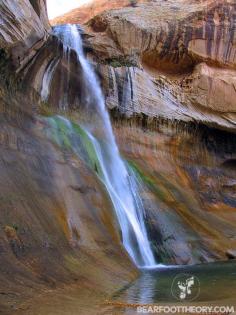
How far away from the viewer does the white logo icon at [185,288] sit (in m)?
8.28

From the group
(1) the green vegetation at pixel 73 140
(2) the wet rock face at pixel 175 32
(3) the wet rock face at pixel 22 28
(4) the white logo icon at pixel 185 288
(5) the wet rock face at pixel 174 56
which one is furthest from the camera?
(2) the wet rock face at pixel 175 32

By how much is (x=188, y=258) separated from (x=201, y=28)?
17.5 metres

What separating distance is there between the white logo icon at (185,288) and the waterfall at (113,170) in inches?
136

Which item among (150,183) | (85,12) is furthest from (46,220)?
(85,12)

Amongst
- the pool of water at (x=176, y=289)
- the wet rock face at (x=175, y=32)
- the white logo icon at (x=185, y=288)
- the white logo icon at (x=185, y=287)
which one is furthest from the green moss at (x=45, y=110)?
the white logo icon at (x=185, y=287)

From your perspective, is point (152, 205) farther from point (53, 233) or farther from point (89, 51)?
point (89, 51)

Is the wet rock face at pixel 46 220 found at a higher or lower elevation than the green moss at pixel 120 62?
higher

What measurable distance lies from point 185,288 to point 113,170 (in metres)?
10.4

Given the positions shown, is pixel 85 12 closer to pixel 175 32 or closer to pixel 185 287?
pixel 175 32

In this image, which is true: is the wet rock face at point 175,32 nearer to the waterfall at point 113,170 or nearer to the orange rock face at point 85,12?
the waterfall at point 113,170

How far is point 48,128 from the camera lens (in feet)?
57.2

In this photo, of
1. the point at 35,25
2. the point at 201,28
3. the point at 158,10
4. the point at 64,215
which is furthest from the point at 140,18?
the point at 64,215

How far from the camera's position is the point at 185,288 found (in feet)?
31.7

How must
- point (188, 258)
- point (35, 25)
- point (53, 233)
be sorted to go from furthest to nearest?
point (35, 25) < point (188, 258) < point (53, 233)
